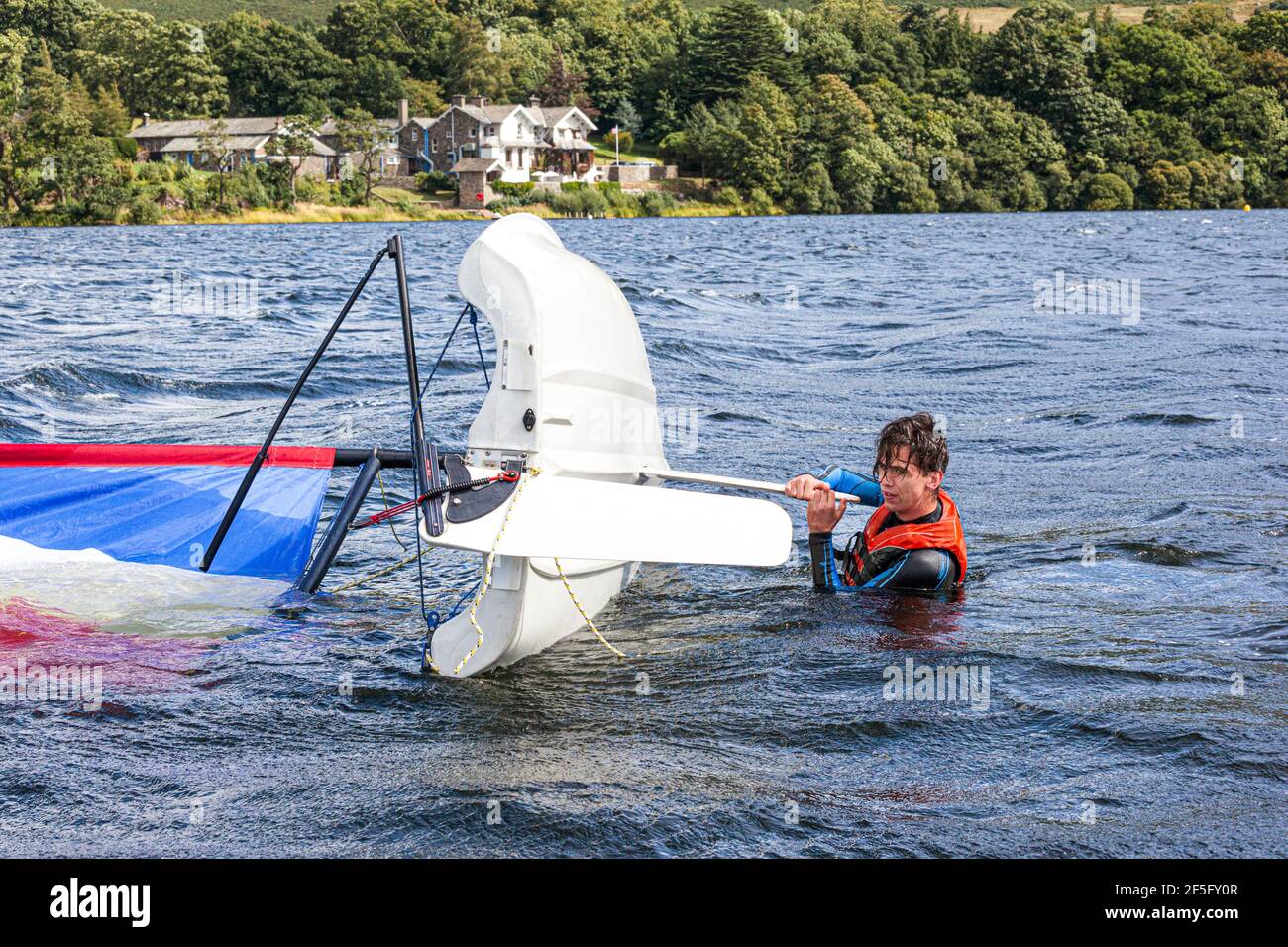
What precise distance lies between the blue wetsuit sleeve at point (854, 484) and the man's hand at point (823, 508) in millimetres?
282

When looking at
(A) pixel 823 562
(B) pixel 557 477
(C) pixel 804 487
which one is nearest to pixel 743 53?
(A) pixel 823 562

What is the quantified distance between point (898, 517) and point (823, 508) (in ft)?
2.23

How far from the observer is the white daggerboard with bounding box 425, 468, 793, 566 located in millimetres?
6191

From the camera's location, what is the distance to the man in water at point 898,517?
26.5 ft

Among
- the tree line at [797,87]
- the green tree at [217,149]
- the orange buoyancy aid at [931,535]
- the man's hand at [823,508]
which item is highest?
the tree line at [797,87]

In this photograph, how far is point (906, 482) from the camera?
26.6ft

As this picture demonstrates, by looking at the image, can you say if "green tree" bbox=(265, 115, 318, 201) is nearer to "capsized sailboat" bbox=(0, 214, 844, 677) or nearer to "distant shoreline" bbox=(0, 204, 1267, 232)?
"distant shoreline" bbox=(0, 204, 1267, 232)

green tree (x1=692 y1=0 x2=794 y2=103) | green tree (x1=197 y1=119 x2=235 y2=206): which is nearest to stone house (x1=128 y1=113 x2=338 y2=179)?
green tree (x1=197 y1=119 x2=235 y2=206)

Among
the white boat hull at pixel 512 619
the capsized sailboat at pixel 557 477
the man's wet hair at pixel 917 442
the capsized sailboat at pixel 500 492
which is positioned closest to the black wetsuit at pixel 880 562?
the man's wet hair at pixel 917 442

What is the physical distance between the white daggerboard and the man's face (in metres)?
1.54

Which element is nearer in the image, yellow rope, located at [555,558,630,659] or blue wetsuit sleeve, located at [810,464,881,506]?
yellow rope, located at [555,558,630,659]

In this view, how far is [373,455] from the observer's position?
8.05 metres

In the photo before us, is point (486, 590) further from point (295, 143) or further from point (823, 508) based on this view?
point (295, 143)

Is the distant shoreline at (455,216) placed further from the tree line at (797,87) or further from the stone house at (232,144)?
the stone house at (232,144)
